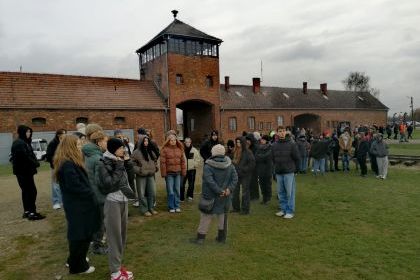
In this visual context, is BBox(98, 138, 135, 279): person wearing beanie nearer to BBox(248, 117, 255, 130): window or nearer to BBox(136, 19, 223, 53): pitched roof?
BBox(136, 19, 223, 53): pitched roof

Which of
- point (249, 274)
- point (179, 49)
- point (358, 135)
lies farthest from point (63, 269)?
point (179, 49)

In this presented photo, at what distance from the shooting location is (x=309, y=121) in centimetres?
4100

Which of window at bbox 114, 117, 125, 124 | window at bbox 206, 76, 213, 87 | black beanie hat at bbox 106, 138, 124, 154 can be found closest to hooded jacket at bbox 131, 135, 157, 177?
black beanie hat at bbox 106, 138, 124, 154

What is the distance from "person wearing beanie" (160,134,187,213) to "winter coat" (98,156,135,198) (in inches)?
127

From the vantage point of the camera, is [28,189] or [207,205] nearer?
[207,205]

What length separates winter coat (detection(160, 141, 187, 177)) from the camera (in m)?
7.58

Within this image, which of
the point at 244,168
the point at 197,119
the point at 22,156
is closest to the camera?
the point at 22,156

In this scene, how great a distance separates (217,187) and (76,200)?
86.9 inches

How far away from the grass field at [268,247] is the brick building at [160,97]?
1689 cm

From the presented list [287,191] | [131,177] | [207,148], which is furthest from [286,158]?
[131,177]

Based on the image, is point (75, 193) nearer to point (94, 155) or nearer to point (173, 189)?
point (94, 155)

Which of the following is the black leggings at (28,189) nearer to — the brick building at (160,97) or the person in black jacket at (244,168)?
the person in black jacket at (244,168)

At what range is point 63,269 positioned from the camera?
4879mm

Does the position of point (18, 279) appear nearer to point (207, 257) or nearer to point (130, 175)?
point (207, 257)
